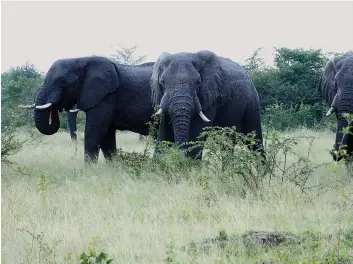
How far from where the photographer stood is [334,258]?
13.7 ft

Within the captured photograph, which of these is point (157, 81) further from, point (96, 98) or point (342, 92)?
point (342, 92)

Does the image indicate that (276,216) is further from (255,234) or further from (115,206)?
(115,206)

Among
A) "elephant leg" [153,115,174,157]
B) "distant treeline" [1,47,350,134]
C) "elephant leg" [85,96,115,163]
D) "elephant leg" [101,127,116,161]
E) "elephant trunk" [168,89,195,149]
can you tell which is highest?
"elephant trunk" [168,89,195,149]

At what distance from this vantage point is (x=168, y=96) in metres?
8.52

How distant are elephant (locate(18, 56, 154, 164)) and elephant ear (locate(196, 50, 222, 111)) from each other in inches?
86.5

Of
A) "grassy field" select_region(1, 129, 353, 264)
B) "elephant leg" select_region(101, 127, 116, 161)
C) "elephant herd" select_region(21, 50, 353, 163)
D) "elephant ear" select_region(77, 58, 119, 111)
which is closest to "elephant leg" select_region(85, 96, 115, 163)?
"elephant herd" select_region(21, 50, 353, 163)

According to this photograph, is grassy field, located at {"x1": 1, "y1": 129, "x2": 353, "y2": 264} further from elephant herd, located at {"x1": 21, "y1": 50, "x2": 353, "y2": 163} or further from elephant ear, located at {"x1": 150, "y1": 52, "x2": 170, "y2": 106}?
elephant ear, located at {"x1": 150, "y1": 52, "x2": 170, "y2": 106}

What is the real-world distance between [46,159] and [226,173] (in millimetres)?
5256

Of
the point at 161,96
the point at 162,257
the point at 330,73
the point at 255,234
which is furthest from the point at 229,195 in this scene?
the point at 330,73

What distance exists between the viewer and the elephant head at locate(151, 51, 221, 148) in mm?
8336

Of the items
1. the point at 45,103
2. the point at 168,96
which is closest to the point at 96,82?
the point at 45,103

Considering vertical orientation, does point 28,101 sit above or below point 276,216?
below

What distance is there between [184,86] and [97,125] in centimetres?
273

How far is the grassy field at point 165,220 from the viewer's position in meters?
4.58
